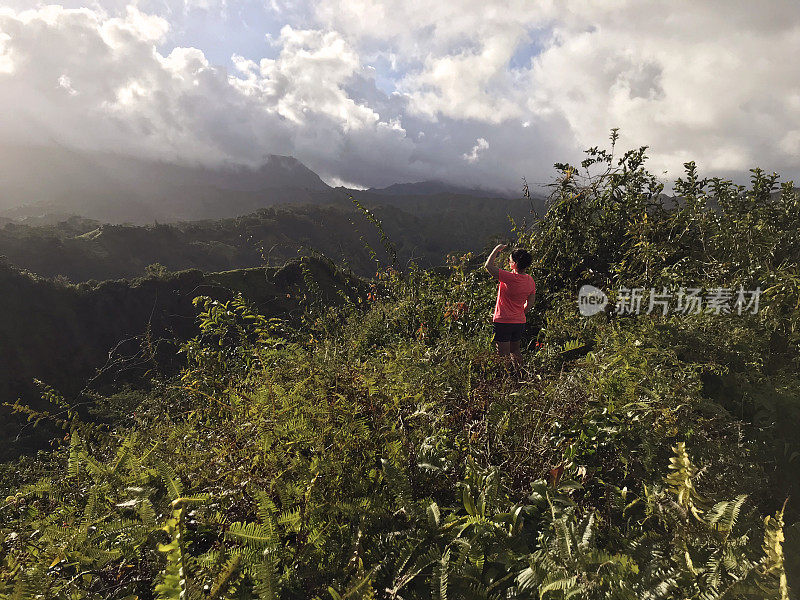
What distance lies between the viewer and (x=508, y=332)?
15.8 feet

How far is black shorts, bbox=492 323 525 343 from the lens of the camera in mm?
4745

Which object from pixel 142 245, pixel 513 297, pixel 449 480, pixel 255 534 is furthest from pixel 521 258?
pixel 142 245

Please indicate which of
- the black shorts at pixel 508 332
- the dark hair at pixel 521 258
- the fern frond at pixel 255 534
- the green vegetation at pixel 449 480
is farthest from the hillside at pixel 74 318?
the fern frond at pixel 255 534

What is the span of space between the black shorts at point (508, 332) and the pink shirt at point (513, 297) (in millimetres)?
50

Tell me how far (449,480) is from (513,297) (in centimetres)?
323

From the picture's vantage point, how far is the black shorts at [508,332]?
4745mm

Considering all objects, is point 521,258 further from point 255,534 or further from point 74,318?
point 74,318

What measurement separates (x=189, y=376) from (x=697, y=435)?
A: 372cm

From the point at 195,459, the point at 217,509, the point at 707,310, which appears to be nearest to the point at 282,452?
the point at 217,509

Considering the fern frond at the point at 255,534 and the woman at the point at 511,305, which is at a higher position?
the woman at the point at 511,305

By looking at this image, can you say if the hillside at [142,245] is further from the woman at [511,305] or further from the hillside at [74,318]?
the woman at [511,305]

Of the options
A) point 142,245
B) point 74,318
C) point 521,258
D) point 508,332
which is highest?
point 521,258

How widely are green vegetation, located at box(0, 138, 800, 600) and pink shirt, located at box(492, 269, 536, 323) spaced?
878mm

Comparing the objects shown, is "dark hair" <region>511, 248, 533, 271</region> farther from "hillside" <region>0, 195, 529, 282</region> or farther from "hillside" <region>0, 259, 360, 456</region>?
"hillside" <region>0, 195, 529, 282</region>
